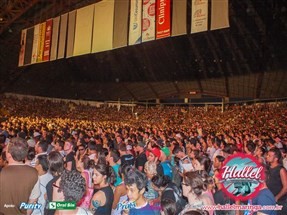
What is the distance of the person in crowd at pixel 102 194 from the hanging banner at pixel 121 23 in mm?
9862

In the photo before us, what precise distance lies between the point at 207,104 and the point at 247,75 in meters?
6.62

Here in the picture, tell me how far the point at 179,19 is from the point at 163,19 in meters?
0.53

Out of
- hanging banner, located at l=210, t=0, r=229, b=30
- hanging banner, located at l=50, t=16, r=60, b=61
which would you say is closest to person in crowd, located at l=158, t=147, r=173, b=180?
hanging banner, located at l=210, t=0, r=229, b=30

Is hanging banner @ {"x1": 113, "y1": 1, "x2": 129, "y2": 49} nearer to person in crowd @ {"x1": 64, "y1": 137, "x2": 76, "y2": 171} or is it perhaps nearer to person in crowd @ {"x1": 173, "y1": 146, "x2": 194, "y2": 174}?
person in crowd @ {"x1": 64, "y1": 137, "x2": 76, "y2": 171}

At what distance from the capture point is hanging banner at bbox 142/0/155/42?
40.6 ft

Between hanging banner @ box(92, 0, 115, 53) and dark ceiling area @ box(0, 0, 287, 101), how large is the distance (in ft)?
21.1

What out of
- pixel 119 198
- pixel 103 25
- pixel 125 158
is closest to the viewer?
pixel 119 198

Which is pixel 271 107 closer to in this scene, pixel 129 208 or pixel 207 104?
pixel 207 104

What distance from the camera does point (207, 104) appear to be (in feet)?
102

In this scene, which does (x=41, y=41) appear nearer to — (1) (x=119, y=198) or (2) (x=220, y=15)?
(2) (x=220, y=15)

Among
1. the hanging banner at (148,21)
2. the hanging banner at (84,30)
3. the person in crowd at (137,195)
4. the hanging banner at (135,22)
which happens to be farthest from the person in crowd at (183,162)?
the hanging banner at (84,30)

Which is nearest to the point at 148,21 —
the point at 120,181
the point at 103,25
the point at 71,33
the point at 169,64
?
the point at 103,25

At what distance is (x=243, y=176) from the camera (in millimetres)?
3846

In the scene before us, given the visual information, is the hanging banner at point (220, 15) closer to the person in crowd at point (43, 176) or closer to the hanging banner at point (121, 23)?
the hanging banner at point (121, 23)
